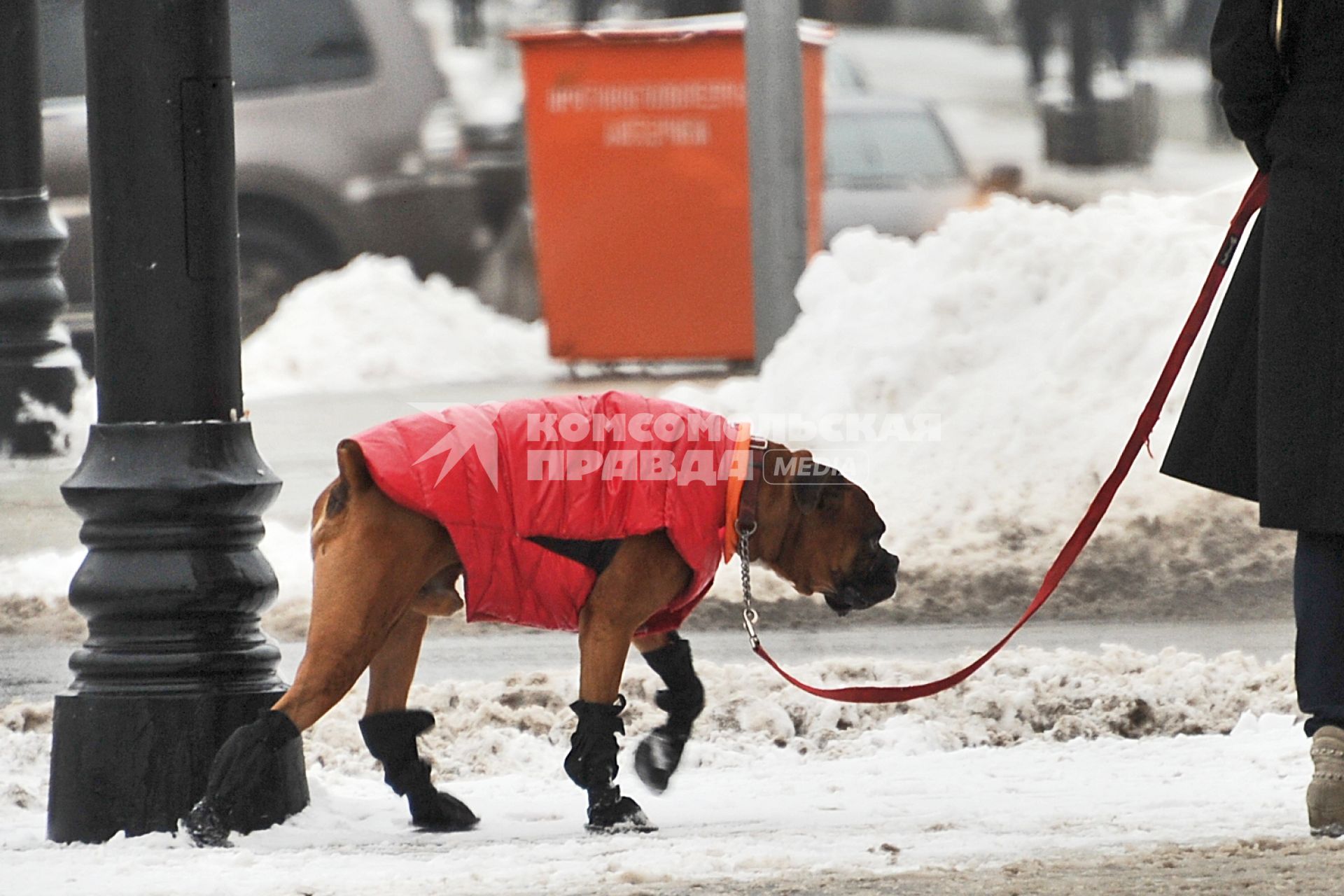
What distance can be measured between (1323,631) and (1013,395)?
423 cm

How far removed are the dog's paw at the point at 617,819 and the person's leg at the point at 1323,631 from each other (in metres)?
1.35

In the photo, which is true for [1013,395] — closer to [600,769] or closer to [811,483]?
[811,483]

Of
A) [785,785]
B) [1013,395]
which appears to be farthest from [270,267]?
[785,785]

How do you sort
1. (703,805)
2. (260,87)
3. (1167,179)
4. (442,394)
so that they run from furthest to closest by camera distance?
(1167,179)
(260,87)
(442,394)
(703,805)

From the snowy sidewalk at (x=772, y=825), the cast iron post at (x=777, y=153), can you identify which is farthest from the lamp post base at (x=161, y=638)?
the cast iron post at (x=777, y=153)

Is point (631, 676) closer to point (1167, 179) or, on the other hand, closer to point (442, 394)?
point (442, 394)

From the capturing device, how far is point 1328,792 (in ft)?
13.8

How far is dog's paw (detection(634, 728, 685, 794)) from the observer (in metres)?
4.78

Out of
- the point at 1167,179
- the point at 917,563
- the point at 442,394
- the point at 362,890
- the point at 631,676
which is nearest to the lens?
the point at 362,890

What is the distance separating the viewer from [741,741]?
535 centimetres

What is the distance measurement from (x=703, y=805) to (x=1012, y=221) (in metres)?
5.09

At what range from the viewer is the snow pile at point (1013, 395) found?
7.52 m

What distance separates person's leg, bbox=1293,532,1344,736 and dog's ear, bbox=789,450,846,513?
966 millimetres

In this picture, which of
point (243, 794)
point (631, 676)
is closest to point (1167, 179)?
point (631, 676)
